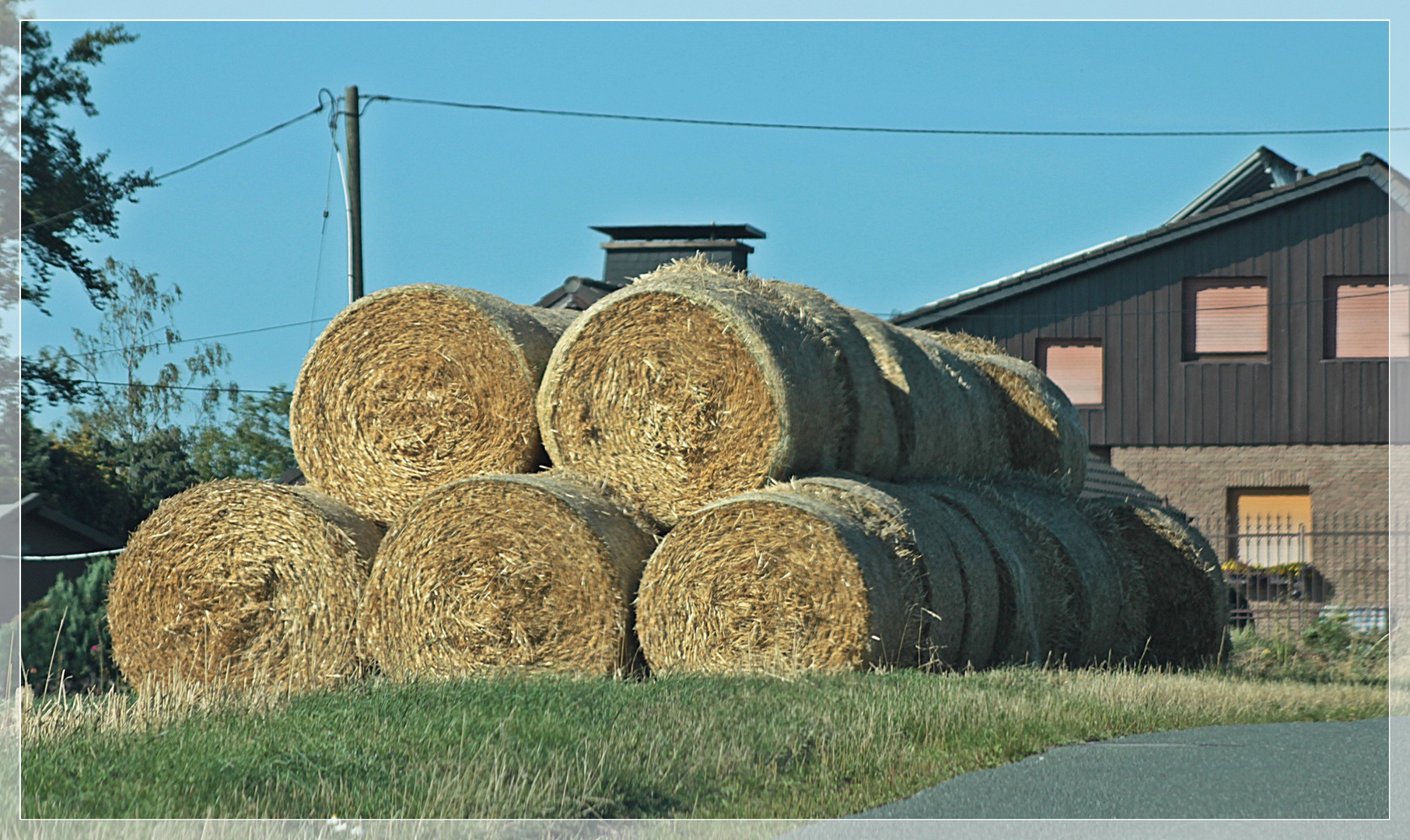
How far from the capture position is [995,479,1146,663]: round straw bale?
1131 centimetres

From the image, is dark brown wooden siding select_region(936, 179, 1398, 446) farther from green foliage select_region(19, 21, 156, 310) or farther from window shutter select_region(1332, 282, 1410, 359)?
green foliage select_region(19, 21, 156, 310)

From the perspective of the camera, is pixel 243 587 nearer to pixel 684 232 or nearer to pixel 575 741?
pixel 575 741

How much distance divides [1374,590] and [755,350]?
567 inches

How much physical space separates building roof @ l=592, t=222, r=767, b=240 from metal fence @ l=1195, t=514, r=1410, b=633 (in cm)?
874

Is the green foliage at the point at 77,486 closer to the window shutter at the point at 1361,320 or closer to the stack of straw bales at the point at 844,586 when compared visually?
the stack of straw bales at the point at 844,586

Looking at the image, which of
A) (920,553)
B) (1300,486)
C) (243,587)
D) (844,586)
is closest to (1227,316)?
(1300,486)

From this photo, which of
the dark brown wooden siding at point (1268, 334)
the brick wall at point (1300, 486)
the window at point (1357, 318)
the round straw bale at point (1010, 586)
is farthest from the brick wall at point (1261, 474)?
the round straw bale at point (1010, 586)

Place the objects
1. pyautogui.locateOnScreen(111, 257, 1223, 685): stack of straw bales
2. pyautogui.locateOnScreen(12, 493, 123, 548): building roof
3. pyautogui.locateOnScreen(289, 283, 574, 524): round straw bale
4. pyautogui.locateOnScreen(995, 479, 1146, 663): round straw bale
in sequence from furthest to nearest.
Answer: pyautogui.locateOnScreen(12, 493, 123, 548): building roof
pyautogui.locateOnScreen(995, 479, 1146, 663): round straw bale
pyautogui.locateOnScreen(289, 283, 574, 524): round straw bale
pyautogui.locateOnScreen(111, 257, 1223, 685): stack of straw bales

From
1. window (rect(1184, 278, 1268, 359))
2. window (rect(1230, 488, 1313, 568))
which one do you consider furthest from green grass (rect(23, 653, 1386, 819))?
window (rect(1184, 278, 1268, 359))

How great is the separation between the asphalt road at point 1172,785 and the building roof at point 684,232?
727 inches

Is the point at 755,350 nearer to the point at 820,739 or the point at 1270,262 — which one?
the point at 820,739

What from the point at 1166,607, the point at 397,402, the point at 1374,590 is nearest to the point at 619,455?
the point at 397,402

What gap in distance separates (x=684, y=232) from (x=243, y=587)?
1649cm

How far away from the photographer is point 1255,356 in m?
23.0
